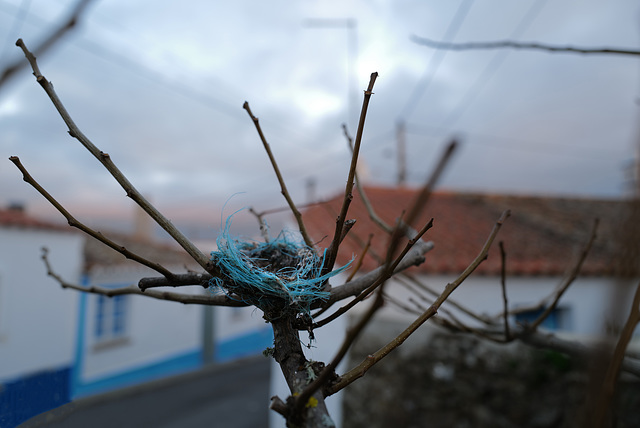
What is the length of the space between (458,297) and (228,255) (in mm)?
5276

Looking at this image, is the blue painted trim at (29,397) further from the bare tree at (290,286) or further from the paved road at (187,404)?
the paved road at (187,404)

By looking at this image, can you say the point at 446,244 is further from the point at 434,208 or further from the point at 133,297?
the point at 133,297

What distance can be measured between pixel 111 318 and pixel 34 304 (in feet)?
6.76

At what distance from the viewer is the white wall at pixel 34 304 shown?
6906mm

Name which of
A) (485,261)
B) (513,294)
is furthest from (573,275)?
(485,261)

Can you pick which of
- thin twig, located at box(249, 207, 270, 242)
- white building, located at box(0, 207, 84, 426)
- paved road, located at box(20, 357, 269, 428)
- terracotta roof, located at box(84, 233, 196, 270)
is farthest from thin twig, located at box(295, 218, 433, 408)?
white building, located at box(0, 207, 84, 426)

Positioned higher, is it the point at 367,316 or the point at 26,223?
the point at 26,223

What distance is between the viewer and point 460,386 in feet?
14.0

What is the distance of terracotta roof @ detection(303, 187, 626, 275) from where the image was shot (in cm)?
563

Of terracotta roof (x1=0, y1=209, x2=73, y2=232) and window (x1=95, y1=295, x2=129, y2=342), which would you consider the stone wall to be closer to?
terracotta roof (x1=0, y1=209, x2=73, y2=232)

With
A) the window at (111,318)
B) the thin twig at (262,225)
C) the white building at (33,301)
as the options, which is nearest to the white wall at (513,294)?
the thin twig at (262,225)

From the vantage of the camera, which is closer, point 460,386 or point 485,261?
point 460,386

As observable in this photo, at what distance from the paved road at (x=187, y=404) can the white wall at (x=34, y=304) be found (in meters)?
1.25

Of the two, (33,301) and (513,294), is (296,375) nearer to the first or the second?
(513,294)
